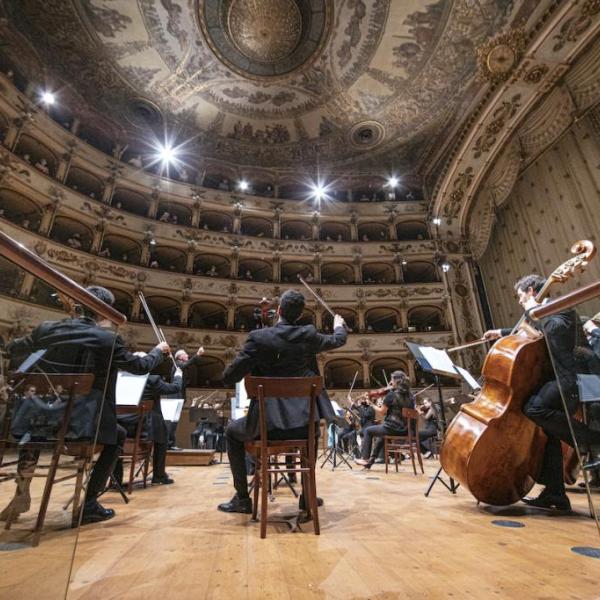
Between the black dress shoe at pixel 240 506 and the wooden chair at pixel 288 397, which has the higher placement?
the wooden chair at pixel 288 397

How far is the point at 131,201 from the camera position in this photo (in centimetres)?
1680

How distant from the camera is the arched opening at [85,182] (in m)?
15.1

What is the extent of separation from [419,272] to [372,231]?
3.38m

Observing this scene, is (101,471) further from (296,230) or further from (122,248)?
(296,230)

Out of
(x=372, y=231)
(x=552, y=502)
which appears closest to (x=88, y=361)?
(x=552, y=502)

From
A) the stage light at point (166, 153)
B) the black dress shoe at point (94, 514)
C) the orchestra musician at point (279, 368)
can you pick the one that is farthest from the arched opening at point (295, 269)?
the black dress shoe at point (94, 514)

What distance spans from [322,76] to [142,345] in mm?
13431

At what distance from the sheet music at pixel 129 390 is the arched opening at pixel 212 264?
13483 mm

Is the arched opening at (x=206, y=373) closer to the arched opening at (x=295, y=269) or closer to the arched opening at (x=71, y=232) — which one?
the arched opening at (x=295, y=269)

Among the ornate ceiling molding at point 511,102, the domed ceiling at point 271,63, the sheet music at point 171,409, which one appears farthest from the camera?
the domed ceiling at point 271,63

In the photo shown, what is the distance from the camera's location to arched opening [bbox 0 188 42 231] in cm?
1267

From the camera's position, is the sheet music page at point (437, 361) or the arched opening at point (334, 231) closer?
the sheet music page at point (437, 361)

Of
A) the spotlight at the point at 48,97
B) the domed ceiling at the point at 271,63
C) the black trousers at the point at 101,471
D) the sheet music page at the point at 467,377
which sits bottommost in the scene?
the black trousers at the point at 101,471

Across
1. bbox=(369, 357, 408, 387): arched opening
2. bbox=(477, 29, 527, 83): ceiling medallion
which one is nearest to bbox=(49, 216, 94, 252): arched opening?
bbox=(369, 357, 408, 387): arched opening
